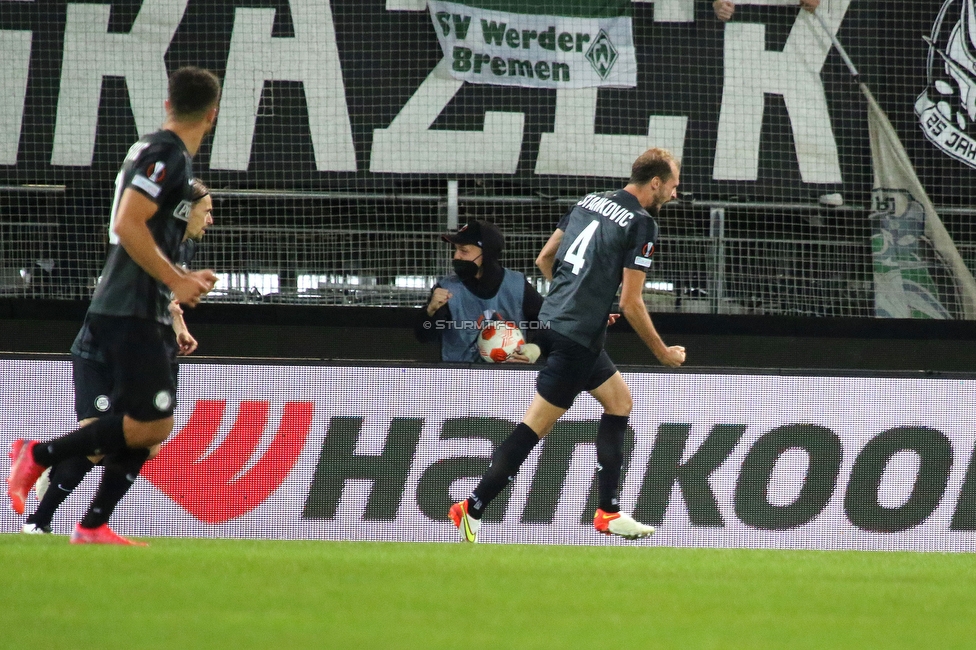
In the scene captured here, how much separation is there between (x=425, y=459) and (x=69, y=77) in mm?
4565

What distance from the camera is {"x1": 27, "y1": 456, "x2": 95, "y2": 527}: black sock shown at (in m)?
5.57

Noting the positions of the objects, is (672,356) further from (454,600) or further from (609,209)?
(454,600)

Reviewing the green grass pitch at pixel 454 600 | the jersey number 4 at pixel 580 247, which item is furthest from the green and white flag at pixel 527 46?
the green grass pitch at pixel 454 600

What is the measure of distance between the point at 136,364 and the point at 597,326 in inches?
90.3

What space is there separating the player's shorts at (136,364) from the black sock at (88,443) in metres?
0.08

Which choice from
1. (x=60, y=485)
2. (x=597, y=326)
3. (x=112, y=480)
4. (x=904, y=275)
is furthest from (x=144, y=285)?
(x=904, y=275)

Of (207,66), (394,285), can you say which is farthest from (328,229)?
(207,66)

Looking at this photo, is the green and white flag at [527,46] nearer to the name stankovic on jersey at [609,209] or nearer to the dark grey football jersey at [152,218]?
the name stankovic on jersey at [609,209]

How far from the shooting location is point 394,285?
30.1ft

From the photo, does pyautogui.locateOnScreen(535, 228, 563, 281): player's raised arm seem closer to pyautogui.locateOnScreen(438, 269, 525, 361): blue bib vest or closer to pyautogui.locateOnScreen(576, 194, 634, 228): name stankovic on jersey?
pyautogui.locateOnScreen(576, 194, 634, 228): name stankovic on jersey

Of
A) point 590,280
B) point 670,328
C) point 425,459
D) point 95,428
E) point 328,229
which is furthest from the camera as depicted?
point 328,229

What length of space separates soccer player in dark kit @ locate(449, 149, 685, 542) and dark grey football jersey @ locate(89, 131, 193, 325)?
190 cm

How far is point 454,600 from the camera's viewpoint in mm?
3123

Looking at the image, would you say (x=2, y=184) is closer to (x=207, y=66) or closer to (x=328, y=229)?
(x=207, y=66)
